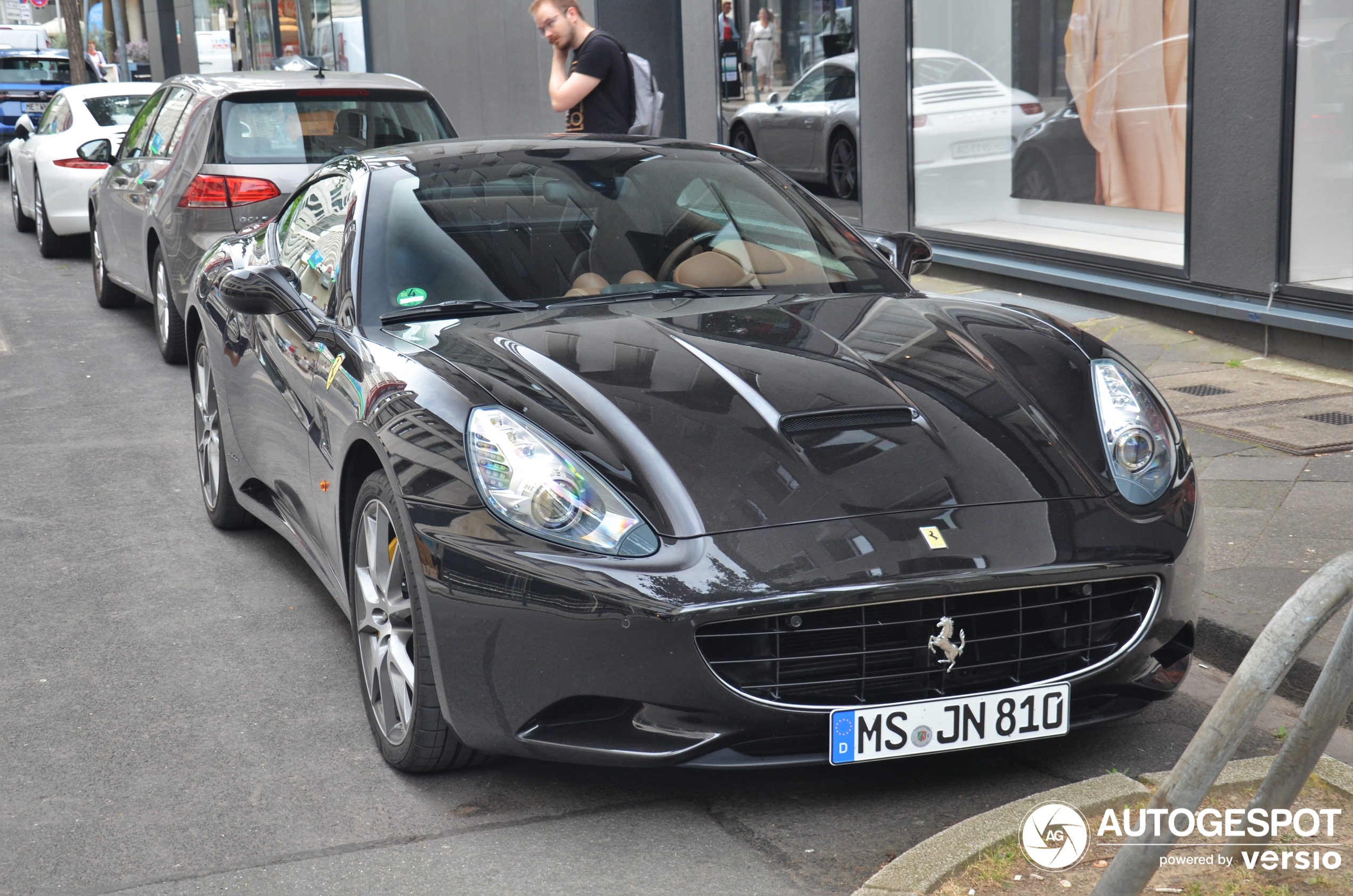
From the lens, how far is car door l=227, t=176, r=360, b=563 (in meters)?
4.09

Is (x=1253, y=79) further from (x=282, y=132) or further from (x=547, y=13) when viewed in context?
(x=282, y=132)

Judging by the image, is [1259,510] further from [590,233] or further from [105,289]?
[105,289]

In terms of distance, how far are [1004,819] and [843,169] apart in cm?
894

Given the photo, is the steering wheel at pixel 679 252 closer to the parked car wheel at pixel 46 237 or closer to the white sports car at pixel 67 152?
the white sports car at pixel 67 152

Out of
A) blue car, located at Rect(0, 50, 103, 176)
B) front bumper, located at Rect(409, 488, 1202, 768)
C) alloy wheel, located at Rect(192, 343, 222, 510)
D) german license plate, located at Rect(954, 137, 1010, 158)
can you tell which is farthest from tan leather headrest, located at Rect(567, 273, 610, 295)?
blue car, located at Rect(0, 50, 103, 176)

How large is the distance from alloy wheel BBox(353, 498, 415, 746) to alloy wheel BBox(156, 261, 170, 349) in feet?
17.9

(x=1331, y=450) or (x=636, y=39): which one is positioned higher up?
(x=636, y=39)

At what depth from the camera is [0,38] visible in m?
30.1

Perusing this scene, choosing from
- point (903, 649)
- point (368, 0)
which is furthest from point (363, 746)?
point (368, 0)

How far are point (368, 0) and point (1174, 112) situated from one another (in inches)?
620

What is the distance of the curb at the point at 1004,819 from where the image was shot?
2719mm

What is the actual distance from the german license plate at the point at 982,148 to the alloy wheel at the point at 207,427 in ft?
20.5

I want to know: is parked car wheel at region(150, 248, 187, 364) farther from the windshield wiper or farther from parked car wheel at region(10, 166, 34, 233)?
parked car wheel at region(10, 166, 34, 233)
